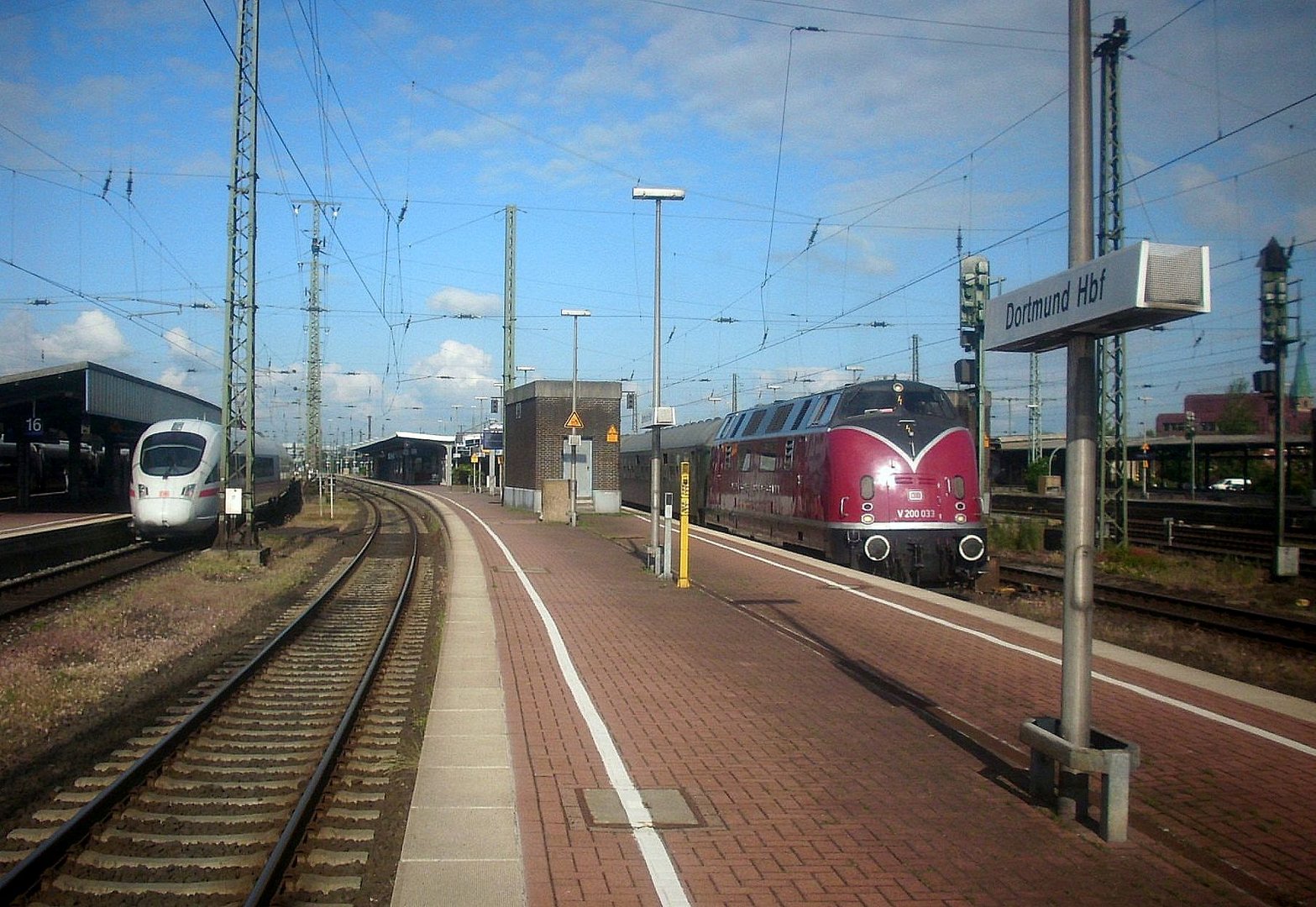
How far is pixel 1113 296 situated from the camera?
5.26 metres

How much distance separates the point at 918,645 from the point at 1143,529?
74.9 feet

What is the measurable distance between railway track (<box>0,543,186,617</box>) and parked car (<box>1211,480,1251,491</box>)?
196ft

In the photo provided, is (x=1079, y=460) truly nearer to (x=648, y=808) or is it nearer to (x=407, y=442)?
(x=648, y=808)

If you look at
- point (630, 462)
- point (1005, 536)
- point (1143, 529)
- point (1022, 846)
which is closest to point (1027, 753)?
point (1022, 846)

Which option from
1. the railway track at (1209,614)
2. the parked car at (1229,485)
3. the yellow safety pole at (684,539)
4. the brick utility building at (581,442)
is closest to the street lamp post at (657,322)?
the yellow safety pole at (684,539)

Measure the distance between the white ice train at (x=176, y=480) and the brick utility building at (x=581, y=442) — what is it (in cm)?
1516

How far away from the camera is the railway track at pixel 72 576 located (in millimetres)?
15594

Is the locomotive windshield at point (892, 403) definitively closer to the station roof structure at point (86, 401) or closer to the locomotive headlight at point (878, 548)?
the locomotive headlight at point (878, 548)

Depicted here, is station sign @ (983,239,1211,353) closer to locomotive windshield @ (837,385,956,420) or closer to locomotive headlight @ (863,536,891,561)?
locomotive headlight @ (863,536,891,561)

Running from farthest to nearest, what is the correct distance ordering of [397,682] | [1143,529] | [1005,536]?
[1143,529] < [1005,536] < [397,682]

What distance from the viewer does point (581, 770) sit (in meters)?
6.52

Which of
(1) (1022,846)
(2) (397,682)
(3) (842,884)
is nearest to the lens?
(3) (842,884)

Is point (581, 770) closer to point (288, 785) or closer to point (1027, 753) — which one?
point (288, 785)

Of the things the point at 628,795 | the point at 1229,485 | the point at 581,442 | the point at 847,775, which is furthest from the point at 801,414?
the point at 1229,485
